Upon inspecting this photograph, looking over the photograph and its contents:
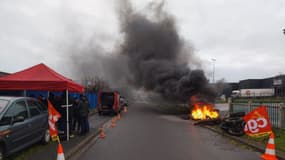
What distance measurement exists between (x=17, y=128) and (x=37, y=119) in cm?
148

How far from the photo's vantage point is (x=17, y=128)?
7.10 meters

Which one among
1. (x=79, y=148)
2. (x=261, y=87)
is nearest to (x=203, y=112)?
(x=79, y=148)

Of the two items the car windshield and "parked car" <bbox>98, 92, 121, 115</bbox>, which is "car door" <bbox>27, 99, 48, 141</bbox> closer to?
the car windshield

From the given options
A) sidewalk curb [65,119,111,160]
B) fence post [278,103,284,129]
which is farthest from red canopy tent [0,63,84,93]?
fence post [278,103,284,129]

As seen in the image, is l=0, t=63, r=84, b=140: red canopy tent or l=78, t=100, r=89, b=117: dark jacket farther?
l=78, t=100, r=89, b=117: dark jacket

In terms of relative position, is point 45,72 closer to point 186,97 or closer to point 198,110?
point 198,110

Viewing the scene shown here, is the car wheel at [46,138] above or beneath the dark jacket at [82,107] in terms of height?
beneath

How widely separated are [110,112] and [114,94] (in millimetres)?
1724

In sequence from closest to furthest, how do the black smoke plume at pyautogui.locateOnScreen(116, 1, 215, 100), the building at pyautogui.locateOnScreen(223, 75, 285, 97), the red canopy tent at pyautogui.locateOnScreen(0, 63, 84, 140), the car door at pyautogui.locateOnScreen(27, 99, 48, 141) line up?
1. the car door at pyautogui.locateOnScreen(27, 99, 48, 141)
2. the red canopy tent at pyautogui.locateOnScreen(0, 63, 84, 140)
3. the black smoke plume at pyautogui.locateOnScreen(116, 1, 215, 100)
4. the building at pyautogui.locateOnScreen(223, 75, 285, 97)

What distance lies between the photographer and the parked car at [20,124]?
660 centimetres

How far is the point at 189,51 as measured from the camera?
135 ft

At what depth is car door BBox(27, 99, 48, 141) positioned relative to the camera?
326 inches

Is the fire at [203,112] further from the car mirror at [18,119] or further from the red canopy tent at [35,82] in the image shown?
the car mirror at [18,119]

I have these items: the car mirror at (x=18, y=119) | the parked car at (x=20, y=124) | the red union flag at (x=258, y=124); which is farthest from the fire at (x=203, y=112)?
the car mirror at (x=18, y=119)
